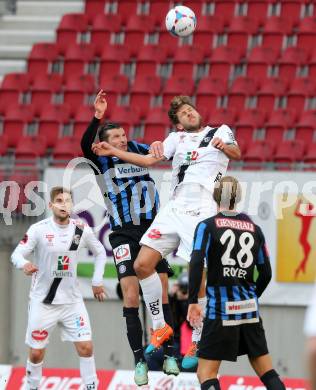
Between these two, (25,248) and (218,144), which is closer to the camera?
(218,144)

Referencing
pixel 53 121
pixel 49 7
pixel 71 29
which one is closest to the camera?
pixel 53 121

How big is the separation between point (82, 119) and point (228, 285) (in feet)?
31.8

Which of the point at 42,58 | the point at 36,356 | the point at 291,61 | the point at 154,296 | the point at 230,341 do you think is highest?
the point at 291,61

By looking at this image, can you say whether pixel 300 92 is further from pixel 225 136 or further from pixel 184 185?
pixel 225 136

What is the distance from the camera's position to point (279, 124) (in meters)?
16.6

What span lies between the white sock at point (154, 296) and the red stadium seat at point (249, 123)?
6.91 metres

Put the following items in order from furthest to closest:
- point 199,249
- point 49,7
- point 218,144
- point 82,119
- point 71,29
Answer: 1. point 49,7
2. point 71,29
3. point 82,119
4. point 218,144
5. point 199,249

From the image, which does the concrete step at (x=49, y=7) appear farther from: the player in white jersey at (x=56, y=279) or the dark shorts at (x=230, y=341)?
the dark shorts at (x=230, y=341)

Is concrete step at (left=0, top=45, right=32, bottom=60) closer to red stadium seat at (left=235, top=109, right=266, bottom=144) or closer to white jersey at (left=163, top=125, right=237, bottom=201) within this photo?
red stadium seat at (left=235, top=109, right=266, bottom=144)

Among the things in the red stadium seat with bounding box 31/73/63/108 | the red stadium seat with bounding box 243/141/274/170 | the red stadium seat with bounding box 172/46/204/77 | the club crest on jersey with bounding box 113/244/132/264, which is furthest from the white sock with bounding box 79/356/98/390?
the red stadium seat with bounding box 172/46/204/77

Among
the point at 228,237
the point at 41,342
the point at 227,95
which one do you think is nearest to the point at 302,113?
the point at 227,95

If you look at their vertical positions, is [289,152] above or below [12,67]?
below

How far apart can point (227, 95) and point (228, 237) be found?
9.84 m

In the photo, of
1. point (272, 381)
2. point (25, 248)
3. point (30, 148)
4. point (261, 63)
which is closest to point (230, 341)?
point (272, 381)
